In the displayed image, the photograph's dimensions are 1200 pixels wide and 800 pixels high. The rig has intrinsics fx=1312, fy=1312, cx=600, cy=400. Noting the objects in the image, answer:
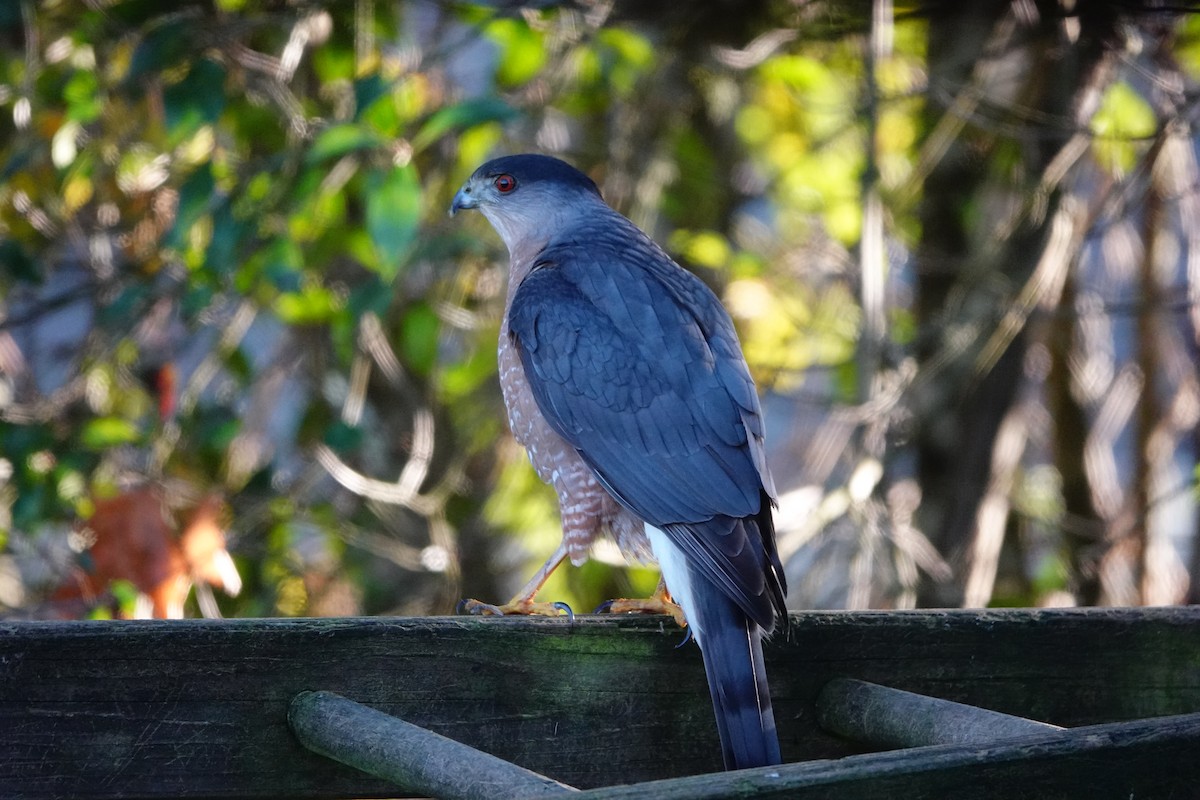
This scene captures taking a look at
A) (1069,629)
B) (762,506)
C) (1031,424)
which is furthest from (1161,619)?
(1031,424)

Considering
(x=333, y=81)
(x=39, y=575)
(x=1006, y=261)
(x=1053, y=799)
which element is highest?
(x=1006, y=261)

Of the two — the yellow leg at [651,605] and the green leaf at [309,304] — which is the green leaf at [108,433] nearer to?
the green leaf at [309,304]

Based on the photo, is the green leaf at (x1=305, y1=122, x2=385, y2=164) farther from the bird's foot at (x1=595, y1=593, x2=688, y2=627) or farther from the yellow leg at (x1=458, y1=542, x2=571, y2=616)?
the bird's foot at (x1=595, y1=593, x2=688, y2=627)

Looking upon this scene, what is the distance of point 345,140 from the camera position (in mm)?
3137

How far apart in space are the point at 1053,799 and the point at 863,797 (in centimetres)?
22

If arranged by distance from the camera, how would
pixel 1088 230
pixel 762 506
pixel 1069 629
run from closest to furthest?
pixel 1069 629 < pixel 762 506 < pixel 1088 230

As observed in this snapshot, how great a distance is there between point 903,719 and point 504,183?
1.97 m

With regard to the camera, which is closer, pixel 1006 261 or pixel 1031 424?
pixel 1006 261

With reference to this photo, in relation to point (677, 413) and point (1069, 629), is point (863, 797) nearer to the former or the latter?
point (1069, 629)

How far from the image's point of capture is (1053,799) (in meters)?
1.35

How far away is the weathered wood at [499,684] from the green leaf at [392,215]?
4.61 ft

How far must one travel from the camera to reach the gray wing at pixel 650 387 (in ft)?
7.88

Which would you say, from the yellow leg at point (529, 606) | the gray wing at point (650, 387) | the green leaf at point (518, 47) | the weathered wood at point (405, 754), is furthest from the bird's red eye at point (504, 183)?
the weathered wood at point (405, 754)

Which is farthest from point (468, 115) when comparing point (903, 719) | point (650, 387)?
point (903, 719)
